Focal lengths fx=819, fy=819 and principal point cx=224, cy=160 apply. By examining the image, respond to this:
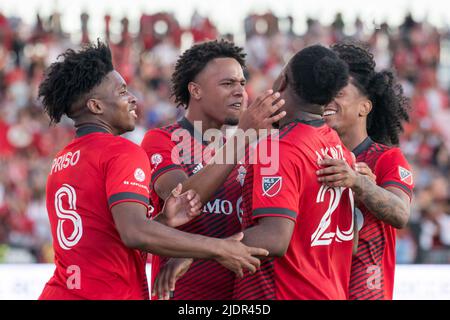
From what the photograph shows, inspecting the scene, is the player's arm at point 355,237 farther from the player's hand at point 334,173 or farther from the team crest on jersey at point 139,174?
the team crest on jersey at point 139,174

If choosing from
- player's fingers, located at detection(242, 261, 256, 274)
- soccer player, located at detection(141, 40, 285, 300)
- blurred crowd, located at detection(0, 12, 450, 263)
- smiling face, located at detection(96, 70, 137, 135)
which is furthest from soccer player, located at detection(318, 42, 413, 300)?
blurred crowd, located at detection(0, 12, 450, 263)

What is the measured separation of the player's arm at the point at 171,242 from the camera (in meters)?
4.27

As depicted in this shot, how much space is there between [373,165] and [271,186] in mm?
1343

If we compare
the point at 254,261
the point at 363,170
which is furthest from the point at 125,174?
the point at 363,170

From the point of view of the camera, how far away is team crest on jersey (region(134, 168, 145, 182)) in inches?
Answer: 173

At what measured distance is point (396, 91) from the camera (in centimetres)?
604

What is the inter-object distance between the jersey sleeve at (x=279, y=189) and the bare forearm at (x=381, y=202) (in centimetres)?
47

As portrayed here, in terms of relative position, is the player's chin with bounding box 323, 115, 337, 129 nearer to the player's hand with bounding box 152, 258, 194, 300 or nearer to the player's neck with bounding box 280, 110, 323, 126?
the player's neck with bounding box 280, 110, 323, 126

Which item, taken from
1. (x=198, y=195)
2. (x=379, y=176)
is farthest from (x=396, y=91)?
(x=198, y=195)

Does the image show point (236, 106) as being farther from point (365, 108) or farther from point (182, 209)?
point (182, 209)

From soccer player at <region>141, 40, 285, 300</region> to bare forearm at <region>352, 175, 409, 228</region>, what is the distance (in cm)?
65

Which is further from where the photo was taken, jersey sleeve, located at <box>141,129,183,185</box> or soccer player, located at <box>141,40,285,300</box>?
jersey sleeve, located at <box>141,129,183,185</box>

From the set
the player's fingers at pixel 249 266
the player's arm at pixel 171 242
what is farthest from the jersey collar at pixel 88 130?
the player's fingers at pixel 249 266
